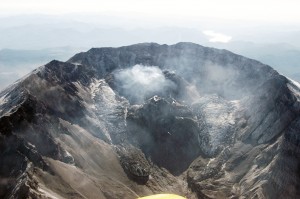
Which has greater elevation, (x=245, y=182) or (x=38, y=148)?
(x=38, y=148)

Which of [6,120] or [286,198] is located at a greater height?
[6,120]

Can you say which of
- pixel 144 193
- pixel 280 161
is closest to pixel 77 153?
pixel 144 193

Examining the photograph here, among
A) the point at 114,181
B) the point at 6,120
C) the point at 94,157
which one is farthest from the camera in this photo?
the point at 94,157

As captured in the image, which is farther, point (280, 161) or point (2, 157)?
point (280, 161)

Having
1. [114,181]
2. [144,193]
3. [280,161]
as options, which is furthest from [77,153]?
[280,161]

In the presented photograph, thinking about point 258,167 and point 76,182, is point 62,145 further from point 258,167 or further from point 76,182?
point 258,167

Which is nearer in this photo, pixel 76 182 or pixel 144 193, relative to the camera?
pixel 76 182

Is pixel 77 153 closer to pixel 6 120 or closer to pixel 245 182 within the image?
pixel 6 120

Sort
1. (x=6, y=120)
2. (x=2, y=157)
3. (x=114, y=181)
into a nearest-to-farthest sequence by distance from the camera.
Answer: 1. (x=2, y=157)
2. (x=6, y=120)
3. (x=114, y=181)

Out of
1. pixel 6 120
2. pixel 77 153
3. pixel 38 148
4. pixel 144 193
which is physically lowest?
pixel 144 193
